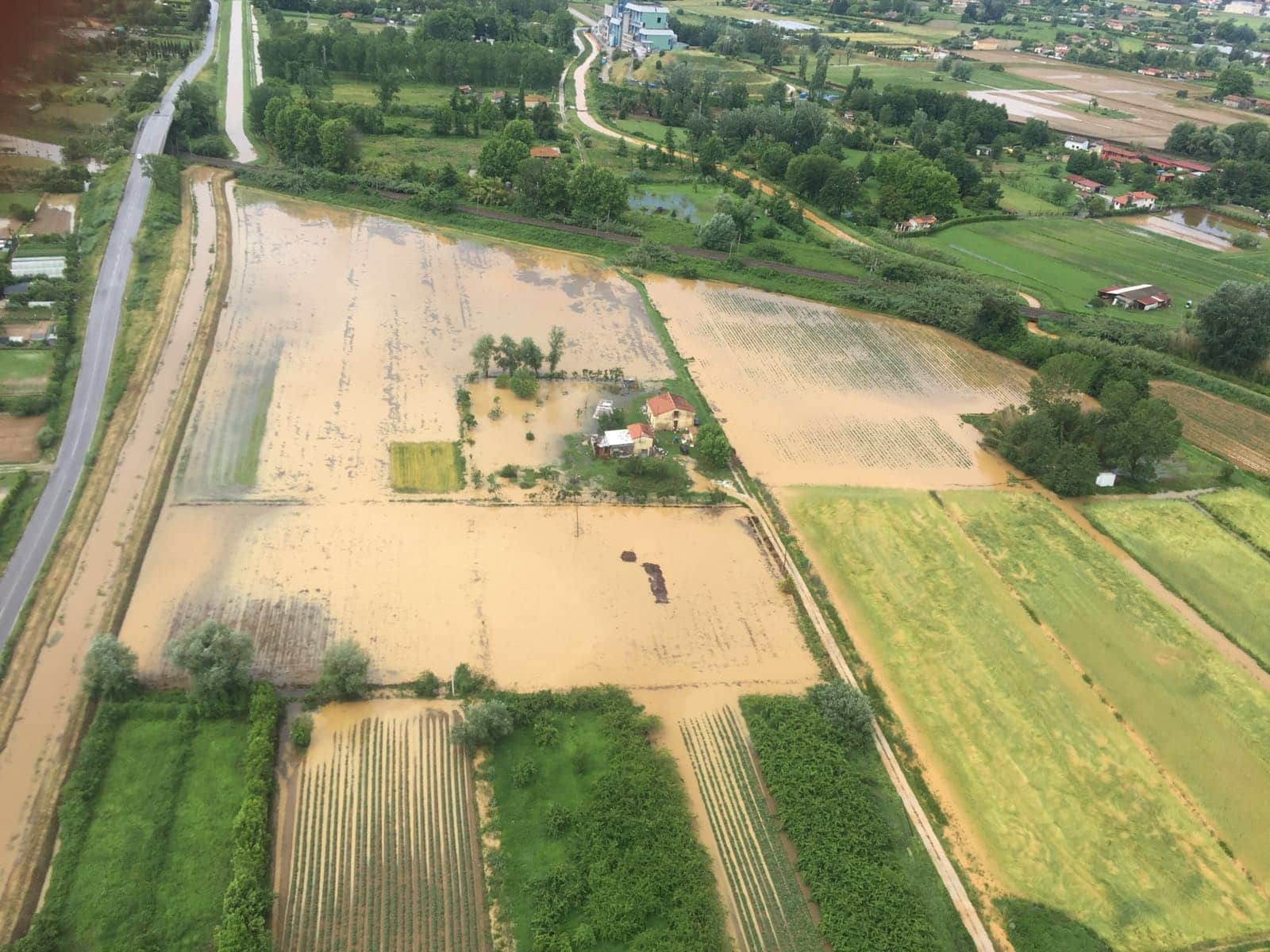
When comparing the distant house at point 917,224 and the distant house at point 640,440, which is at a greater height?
the distant house at point 917,224

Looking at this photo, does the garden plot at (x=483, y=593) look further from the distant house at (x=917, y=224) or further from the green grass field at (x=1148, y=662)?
the distant house at (x=917, y=224)

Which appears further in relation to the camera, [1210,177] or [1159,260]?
[1210,177]

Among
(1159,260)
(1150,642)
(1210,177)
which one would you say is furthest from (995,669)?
(1210,177)

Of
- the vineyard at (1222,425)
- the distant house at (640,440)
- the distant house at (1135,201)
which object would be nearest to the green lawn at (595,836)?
the distant house at (640,440)

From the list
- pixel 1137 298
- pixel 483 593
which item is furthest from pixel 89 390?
pixel 1137 298

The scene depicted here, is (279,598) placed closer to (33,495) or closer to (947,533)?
(33,495)
